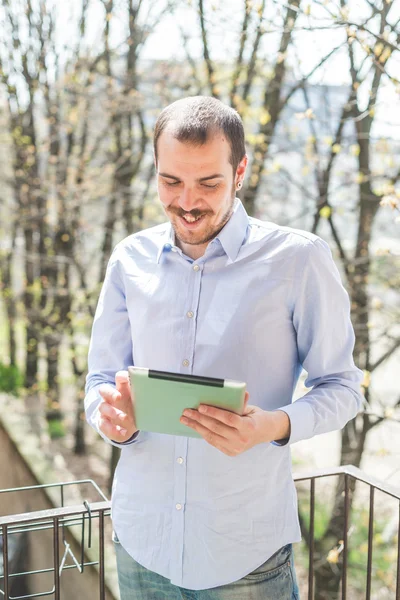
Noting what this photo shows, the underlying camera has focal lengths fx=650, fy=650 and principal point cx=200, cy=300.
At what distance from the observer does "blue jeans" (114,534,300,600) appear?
1477mm

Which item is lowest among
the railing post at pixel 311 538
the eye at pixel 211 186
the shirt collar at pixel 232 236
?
the railing post at pixel 311 538

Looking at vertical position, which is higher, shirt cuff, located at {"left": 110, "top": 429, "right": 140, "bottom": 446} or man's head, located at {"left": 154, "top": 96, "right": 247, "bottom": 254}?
man's head, located at {"left": 154, "top": 96, "right": 247, "bottom": 254}

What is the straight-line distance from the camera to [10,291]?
35.4 ft

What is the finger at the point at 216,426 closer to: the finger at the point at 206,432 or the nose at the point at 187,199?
the finger at the point at 206,432

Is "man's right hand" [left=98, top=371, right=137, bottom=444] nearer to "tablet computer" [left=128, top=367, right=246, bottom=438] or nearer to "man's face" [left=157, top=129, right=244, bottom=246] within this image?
"tablet computer" [left=128, top=367, right=246, bottom=438]

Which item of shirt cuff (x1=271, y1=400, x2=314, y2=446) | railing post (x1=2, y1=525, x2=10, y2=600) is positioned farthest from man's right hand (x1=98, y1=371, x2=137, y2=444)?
railing post (x1=2, y1=525, x2=10, y2=600)

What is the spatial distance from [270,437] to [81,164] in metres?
7.56

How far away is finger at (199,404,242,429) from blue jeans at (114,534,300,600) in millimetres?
437

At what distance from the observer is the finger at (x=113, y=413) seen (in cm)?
146

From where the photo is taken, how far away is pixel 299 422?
1.43 m

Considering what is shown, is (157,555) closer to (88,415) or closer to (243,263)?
(88,415)

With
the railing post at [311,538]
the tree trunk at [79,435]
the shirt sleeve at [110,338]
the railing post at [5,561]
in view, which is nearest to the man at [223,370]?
the shirt sleeve at [110,338]

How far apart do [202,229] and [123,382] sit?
16.2 inches

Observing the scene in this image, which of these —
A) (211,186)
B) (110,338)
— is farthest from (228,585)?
(211,186)
